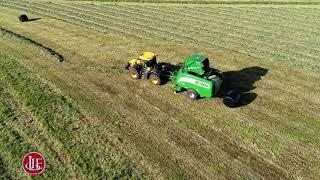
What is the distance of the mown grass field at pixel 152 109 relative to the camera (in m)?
12.5

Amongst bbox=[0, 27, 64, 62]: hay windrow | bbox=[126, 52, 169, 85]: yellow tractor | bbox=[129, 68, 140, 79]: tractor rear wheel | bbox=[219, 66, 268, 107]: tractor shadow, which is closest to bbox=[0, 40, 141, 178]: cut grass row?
bbox=[129, 68, 140, 79]: tractor rear wheel

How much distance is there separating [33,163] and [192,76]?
8.39 metres

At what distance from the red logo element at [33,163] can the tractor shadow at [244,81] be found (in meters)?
9.59

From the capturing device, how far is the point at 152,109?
16.0m

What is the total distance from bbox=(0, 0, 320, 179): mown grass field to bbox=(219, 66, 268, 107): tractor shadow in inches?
4.6

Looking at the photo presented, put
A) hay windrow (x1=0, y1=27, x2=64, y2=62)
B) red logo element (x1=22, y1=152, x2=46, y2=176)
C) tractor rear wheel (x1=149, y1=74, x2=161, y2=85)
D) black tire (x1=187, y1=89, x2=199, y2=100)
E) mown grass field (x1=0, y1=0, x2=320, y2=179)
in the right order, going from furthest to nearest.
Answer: hay windrow (x1=0, y1=27, x2=64, y2=62) < tractor rear wheel (x1=149, y1=74, x2=161, y2=85) < black tire (x1=187, y1=89, x2=199, y2=100) < mown grass field (x1=0, y1=0, x2=320, y2=179) < red logo element (x1=22, y1=152, x2=46, y2=176)

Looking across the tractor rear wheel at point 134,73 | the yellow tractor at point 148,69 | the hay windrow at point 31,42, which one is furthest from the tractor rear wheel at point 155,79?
the hay windrow at point 31,42

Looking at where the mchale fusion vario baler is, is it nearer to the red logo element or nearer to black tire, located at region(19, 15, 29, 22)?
the red logo element

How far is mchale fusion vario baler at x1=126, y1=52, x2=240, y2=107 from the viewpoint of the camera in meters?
15.8

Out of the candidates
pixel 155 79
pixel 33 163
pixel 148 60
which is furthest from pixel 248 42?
pixel 33 163

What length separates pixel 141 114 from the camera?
51.1ft

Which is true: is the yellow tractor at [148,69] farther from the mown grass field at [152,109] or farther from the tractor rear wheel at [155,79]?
the mown grass field at [152,109]

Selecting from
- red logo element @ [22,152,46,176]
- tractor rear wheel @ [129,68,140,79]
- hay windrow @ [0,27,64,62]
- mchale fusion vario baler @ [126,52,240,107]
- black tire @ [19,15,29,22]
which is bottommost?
black tire @ [19,15,29,22]

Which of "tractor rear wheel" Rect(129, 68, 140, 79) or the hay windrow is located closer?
"tractor rear wheel" Rect(129, 68, 140, 79)
